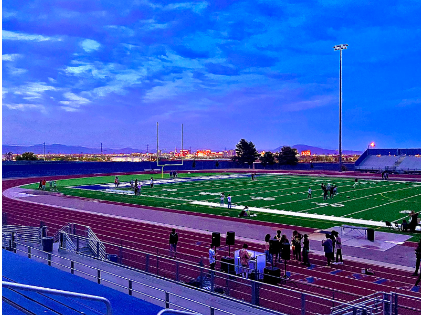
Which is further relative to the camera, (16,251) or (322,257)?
(322,257)

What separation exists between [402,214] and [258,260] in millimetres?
19753

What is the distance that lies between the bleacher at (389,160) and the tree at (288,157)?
19448 millimetres

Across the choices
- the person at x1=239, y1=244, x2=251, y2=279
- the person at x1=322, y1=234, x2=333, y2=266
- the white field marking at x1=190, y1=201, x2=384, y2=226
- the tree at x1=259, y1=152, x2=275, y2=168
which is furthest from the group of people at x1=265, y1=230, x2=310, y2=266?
the tree at x1=259, y1=152, x2=275, y2=168

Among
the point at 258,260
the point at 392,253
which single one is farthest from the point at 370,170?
the point at 258,260

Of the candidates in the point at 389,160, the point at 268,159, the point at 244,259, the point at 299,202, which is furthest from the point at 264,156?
the point at 244,259

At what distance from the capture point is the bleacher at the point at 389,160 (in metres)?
92.8

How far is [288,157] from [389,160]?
27.7 m

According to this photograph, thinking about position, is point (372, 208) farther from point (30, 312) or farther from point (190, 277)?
point (30, 312)

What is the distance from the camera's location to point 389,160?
98625 millimetres

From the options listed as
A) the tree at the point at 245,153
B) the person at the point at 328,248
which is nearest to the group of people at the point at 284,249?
the person at the point at 328,248

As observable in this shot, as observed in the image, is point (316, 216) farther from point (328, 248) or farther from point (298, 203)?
point (328, 248)

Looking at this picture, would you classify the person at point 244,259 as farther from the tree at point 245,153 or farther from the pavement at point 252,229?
the tree at point 245,153

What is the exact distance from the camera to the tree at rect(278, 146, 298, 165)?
115125mm

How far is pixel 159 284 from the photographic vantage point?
1196 cm
